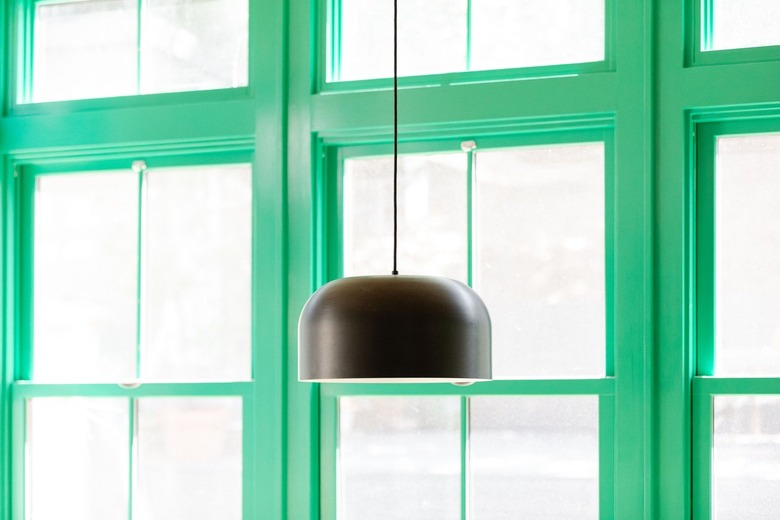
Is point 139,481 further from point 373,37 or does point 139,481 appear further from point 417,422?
point 373,37

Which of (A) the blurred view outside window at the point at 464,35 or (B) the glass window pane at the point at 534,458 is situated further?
(A) the blurred view outside window at the point at 464,35

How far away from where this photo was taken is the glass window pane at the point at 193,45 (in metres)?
4.70

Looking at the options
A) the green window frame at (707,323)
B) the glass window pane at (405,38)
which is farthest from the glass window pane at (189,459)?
the green window frame at (707,323)

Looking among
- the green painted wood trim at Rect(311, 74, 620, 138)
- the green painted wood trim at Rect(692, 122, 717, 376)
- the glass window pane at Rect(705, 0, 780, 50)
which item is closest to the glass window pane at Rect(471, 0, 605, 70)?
the green painted wood trim at Rect(311, 74, 620, 138)

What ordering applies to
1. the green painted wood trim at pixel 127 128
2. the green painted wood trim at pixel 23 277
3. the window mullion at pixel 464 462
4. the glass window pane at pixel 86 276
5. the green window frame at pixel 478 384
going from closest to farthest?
the green window frame at pixel 478 384
the window mullion at pixel 464 462
the green painted wood trim at pixel 127 128
the glass window pane at pixel 86 276
the green painted wood trim at pixel 23 277

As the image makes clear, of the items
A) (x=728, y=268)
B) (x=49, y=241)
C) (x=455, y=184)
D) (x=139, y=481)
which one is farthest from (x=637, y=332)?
(x=49, y=241)

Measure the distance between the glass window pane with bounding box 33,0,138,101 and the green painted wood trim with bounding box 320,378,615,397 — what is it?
145 cm

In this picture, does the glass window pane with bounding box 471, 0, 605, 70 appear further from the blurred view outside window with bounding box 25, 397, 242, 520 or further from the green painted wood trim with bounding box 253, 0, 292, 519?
the blurred view outside window with bounding box 25, 397, 242, 520

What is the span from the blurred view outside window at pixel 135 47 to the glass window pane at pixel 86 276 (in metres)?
0.37

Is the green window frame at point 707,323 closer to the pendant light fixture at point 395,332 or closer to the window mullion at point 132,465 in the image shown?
the pendant light fixture at point 395,332

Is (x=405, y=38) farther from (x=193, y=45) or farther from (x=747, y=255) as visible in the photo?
(x=747, y=255)

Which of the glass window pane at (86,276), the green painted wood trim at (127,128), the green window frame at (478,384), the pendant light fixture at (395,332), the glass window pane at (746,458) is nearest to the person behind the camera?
the pendant light fixture at (395,332)

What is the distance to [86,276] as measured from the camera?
4.85 meters

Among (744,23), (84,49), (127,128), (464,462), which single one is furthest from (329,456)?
(744,23)
